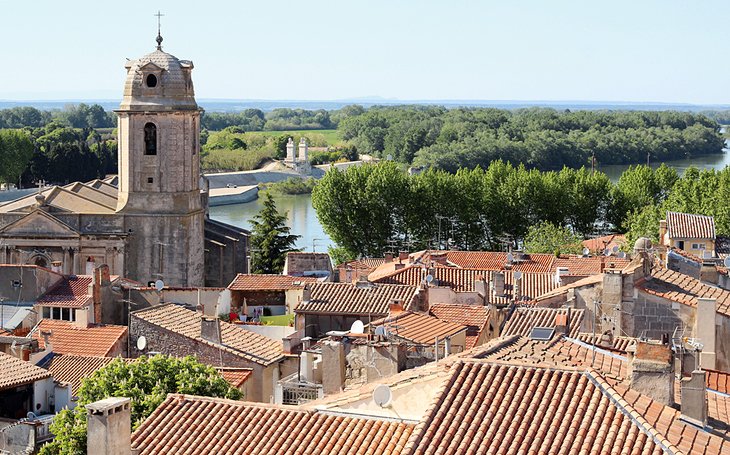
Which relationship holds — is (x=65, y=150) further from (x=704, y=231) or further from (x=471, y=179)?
(x=704, y=231)

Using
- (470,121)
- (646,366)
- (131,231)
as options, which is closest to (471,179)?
(131,231)

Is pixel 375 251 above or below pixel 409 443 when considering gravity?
below

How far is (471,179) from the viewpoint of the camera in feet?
185

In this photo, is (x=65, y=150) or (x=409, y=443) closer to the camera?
(x=409, y=443)

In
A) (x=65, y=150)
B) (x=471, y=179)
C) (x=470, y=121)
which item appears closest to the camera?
(x=471, y=179)

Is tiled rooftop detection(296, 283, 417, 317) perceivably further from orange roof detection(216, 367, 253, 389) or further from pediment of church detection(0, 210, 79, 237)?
pediment of church detection(0, 210, 79, 237)

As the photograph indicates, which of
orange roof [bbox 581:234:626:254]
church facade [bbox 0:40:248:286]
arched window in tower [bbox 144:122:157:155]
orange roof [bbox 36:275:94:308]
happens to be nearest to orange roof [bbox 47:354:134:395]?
orange roof [bbox 36:275:94:308]

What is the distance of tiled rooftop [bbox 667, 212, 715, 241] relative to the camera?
1391 inches

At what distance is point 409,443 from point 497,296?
12.8m

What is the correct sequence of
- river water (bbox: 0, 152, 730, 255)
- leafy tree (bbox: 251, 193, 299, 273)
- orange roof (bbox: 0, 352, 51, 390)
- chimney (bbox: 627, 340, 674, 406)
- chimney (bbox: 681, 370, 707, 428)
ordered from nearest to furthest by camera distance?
chimney (bbox: 681, 370, 707, 428) < chimney (bbox: 627, 340, 674, 406) < orange roof (bbox: 0, 352, 51, 390) < leafy tree (bbox: 251, 193, 299, 273) < river water (bbox: 0, 152, 730, 255)

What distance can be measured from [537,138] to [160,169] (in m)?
72.0

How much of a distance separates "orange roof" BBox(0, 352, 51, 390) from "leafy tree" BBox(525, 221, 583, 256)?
24.7m

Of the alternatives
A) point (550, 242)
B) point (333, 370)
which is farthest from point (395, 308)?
point (550, 242)

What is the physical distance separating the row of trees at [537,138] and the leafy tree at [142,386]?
7906 cm
